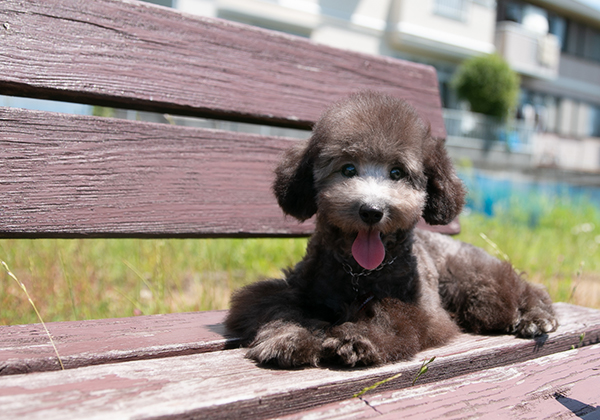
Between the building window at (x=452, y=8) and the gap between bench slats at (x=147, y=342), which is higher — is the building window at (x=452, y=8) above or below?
above

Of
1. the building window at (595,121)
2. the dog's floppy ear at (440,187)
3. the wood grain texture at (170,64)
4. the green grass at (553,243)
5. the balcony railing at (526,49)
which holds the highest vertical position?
the balcony railing at (526,49)

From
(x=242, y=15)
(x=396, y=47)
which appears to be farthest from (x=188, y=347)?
(x=396, y=47)

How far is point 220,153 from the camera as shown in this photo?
260cm

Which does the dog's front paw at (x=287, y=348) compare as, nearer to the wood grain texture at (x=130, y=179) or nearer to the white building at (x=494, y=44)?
the wood grain texture at (x=130, y=179)

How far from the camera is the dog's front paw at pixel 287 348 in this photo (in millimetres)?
1674

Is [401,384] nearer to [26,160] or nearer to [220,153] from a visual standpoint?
[220,153]

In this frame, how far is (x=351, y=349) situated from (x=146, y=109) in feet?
5.10

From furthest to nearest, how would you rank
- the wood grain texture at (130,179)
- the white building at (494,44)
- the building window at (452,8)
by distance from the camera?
the building window at (452,8) < the white building at (494,44) < the wood grain texture at (130,179)

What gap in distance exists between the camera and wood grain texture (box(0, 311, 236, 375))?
5.23 feet

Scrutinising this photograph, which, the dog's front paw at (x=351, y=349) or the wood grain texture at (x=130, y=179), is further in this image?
the wood grain texture at (x=130, y=179)

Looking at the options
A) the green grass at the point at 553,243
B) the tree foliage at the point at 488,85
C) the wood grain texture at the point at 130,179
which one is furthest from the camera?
the tree foliage at the point at 488,85

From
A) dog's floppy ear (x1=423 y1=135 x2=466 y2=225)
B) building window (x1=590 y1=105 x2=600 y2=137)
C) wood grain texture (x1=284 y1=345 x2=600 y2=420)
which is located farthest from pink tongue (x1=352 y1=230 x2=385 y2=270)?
building window (x1=590 y1=105 x2=600 y2=137)

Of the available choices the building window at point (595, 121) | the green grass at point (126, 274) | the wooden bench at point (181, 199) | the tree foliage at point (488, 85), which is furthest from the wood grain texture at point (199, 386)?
the building window at point (595, 121)

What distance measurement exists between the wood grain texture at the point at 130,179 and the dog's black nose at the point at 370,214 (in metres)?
0.83
